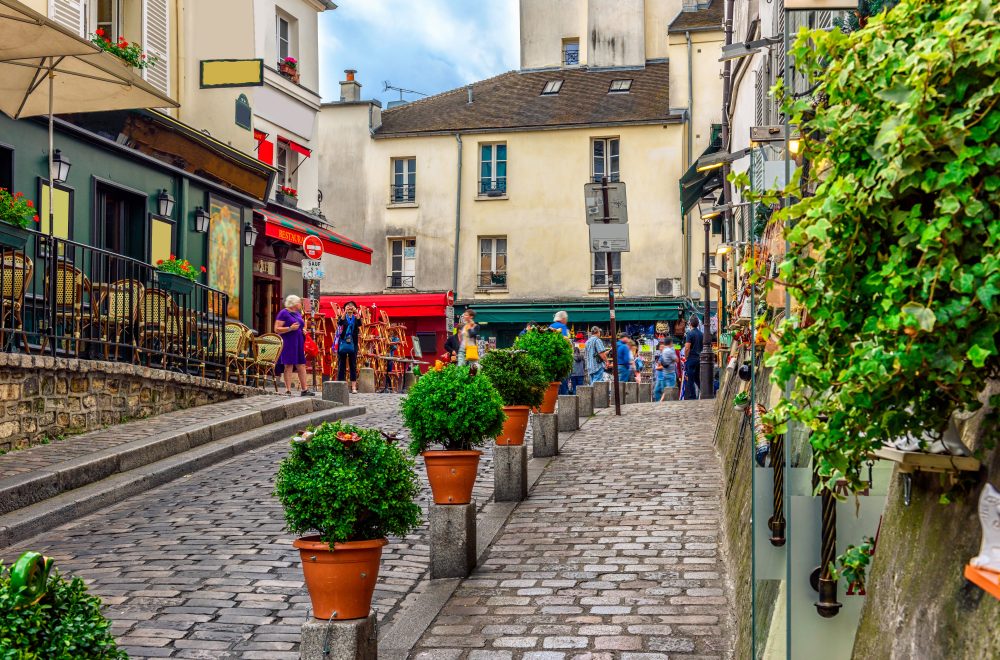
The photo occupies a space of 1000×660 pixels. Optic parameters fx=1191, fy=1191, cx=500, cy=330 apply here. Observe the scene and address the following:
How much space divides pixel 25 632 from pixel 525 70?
4201 cm

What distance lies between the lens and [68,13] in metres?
17.1

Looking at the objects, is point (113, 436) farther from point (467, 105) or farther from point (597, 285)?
point (467, 105)

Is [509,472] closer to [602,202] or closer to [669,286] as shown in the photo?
[602,202]

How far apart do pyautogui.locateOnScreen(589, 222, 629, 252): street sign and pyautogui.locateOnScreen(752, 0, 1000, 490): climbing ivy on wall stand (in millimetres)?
14161

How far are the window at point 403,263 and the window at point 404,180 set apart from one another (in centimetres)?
145

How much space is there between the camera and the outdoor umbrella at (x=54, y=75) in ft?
39.0

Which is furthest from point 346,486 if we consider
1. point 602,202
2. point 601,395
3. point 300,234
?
point 300,234

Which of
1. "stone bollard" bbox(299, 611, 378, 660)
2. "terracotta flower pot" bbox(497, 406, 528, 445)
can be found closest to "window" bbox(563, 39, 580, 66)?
"terracotta flower pot" bbox(497, 406, 528, 445)

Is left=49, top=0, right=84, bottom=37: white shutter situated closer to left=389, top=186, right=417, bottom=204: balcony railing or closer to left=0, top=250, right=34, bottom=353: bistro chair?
left=0, top=250, right=34, bottom=353: bistro chair

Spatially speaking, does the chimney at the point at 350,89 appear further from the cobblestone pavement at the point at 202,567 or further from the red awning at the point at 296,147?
the cobblestone pavement at the point at 202,567

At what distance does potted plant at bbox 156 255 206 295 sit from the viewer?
14.7 m

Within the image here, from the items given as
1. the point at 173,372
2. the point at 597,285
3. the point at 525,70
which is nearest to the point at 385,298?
the point at 597,285

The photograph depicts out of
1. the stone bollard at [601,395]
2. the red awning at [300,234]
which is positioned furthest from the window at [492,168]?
the stone bollard at [601,395]

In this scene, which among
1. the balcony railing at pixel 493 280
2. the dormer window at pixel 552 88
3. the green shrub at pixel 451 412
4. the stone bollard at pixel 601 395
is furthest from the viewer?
the dormer window at pixel 552 88
